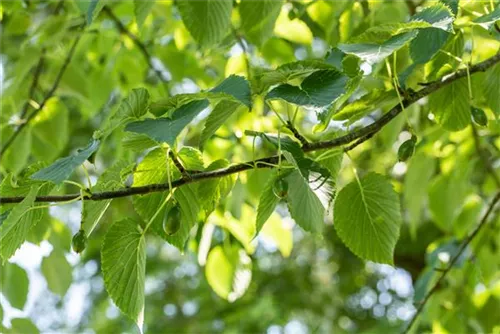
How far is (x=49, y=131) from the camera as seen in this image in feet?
5.51

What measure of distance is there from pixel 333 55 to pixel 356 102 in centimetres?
6

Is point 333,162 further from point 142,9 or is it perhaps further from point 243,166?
point 142,9

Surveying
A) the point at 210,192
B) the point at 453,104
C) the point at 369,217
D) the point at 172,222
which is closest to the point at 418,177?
the point at 453,104

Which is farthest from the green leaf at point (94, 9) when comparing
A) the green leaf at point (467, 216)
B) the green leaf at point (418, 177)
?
the green leaf at point (467, 216)

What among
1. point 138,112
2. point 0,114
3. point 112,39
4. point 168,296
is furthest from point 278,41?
point 168,296

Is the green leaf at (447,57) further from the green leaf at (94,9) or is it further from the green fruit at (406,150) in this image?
the green leaf at (94,9)

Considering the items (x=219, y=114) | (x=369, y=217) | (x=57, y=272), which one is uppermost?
(x=219, y=114)

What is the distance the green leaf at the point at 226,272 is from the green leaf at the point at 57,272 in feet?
0.93

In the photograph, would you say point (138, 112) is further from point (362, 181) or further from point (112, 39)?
point (112, 39)

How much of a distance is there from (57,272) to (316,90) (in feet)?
3.13

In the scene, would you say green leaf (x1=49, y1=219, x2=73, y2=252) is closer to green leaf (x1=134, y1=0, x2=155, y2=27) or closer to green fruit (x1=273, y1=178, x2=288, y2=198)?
green leaf (x1=134, y1=0, x2=155, y2=27)

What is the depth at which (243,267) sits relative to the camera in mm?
1648

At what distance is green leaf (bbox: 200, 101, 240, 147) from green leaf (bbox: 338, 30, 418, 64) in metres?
0.14

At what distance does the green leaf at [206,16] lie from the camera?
104 centimetres
